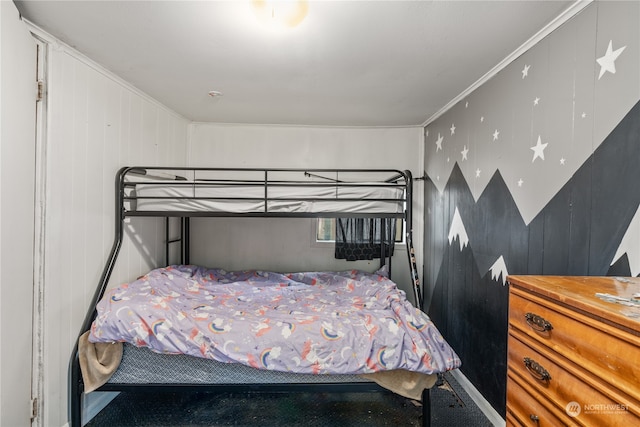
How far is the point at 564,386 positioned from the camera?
30.6 inches

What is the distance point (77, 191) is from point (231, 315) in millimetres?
1201

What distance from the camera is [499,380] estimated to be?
183 cm

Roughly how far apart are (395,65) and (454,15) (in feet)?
1.72

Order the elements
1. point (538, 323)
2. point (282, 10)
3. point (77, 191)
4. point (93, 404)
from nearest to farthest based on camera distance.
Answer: point (538, 323)
point (282, 10)
point (77, 191)
point (93, 404)

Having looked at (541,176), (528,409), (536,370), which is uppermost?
(541,176)

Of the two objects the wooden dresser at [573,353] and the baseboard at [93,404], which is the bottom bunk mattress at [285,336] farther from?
the wooden dresser at [573,353]

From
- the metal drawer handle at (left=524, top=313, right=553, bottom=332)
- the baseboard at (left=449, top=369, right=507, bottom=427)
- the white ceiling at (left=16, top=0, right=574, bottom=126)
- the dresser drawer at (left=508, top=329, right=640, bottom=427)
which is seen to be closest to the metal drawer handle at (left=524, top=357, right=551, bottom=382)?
the dresser drawer at (left=508, top=329, right=640, bottom=427)

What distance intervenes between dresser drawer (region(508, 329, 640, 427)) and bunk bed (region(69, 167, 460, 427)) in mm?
717

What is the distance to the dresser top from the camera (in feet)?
2.10

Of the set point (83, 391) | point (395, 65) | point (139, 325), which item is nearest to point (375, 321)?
point (139, 325)

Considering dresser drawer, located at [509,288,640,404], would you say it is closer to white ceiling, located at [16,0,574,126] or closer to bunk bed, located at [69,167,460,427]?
bunk bed, located at [69,167,460,427]

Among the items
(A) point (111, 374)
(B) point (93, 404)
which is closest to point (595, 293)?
(A) point (111, 374)

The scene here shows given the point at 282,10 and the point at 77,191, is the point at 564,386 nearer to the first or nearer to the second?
the point at 282,10

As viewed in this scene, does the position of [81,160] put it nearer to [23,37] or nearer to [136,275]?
[23,37]
